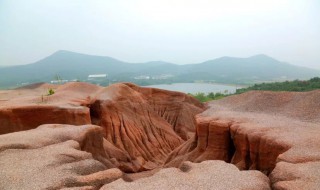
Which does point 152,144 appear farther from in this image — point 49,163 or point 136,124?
point 49,163

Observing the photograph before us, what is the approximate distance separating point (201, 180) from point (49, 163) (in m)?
4.79

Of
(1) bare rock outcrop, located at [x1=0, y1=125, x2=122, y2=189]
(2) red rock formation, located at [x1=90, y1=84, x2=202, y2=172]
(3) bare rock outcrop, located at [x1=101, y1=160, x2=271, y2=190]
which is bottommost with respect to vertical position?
(2) red rock formation, located at [x1=90, y1=84, x2=202, y2=172]

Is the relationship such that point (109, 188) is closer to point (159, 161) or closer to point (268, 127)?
point (268, 127)

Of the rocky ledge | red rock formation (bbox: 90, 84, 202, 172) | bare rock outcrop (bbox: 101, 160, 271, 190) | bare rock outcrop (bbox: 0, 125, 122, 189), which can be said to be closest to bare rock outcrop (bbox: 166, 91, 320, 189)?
the rocky ledge

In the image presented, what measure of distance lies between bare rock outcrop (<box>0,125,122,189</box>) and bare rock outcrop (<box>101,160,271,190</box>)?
0.94 metres

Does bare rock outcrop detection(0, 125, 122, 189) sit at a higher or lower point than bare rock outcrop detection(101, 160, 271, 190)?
higher

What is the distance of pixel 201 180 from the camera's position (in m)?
7.95

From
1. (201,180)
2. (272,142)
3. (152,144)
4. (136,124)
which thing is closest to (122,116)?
(136,124)

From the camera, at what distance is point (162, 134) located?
92.6 ft

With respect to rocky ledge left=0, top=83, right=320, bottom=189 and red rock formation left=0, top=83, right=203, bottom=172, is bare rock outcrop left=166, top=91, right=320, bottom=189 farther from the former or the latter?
red rock formation left=0, top=83, right=203, bottom=172

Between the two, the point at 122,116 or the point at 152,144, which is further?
the point at 122,116

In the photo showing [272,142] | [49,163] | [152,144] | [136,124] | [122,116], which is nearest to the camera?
[49,163]

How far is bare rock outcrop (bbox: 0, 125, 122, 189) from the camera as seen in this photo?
7.74 metres

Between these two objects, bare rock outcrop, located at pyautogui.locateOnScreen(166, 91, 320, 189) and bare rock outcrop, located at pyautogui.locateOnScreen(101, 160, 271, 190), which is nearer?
bare rock outcrop, located at pyautogui.locateOnScreen(101, 160, 271, 190)
